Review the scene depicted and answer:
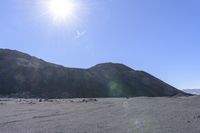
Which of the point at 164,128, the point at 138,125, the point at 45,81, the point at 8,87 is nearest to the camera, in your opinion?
the point at 164,128

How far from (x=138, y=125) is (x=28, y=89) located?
2511 inches

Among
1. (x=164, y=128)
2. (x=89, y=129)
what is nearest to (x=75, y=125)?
(x=89, y=129)

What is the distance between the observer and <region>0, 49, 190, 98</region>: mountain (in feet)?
255

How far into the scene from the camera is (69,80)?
8438 centimetres

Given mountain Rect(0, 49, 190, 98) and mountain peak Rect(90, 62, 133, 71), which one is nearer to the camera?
mountain Rect(0, 49, 190, 98)

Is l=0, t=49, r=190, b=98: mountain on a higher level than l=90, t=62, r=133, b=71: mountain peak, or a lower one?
lower

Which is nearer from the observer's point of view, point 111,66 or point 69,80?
point 69,80

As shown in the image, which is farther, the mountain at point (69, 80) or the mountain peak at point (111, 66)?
the mountain peak at point (111, 66)

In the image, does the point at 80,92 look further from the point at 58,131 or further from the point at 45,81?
the point at 58,131

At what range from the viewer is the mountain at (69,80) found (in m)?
77.6

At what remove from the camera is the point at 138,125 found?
47.4 ft

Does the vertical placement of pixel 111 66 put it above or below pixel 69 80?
above

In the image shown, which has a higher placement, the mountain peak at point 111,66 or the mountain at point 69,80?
the mountain peak at point 111,66

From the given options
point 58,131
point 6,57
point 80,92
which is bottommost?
point 58,131
